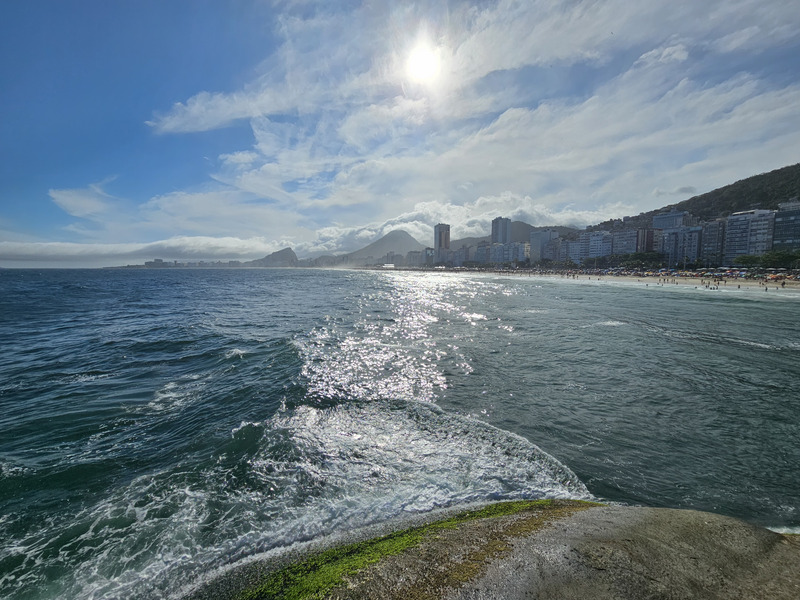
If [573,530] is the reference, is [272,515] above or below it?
below

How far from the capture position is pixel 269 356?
18.0m

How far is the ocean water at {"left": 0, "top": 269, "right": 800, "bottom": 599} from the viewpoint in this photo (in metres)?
6.22

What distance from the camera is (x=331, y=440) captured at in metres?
9.41

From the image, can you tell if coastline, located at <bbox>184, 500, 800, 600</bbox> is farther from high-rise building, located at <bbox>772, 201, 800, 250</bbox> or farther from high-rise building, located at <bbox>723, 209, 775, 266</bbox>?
high-rise building, located at <bbox>772, 201, 800, 250</bbox>

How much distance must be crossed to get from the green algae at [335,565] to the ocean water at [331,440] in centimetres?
74

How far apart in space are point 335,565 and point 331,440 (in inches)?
176

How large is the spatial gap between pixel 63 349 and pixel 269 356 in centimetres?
1360

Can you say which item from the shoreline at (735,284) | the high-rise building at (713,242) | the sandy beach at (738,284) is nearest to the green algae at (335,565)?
the shoreline at (735,284)

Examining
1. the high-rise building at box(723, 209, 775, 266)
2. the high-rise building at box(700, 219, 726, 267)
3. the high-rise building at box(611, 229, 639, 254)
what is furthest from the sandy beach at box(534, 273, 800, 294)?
the high-rise building at box(611, 229, 639, 254)

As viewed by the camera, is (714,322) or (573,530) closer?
(573,530)

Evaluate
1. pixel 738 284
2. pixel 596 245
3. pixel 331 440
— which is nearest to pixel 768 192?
pixel 596 245

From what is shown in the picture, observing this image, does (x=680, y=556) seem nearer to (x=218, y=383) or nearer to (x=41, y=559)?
(x=41, y=559)

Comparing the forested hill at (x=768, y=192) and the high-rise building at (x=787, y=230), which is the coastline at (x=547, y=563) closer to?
the high-rise building at (x=787, y=230)

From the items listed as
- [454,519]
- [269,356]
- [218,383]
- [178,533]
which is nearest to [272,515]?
[178,533]
